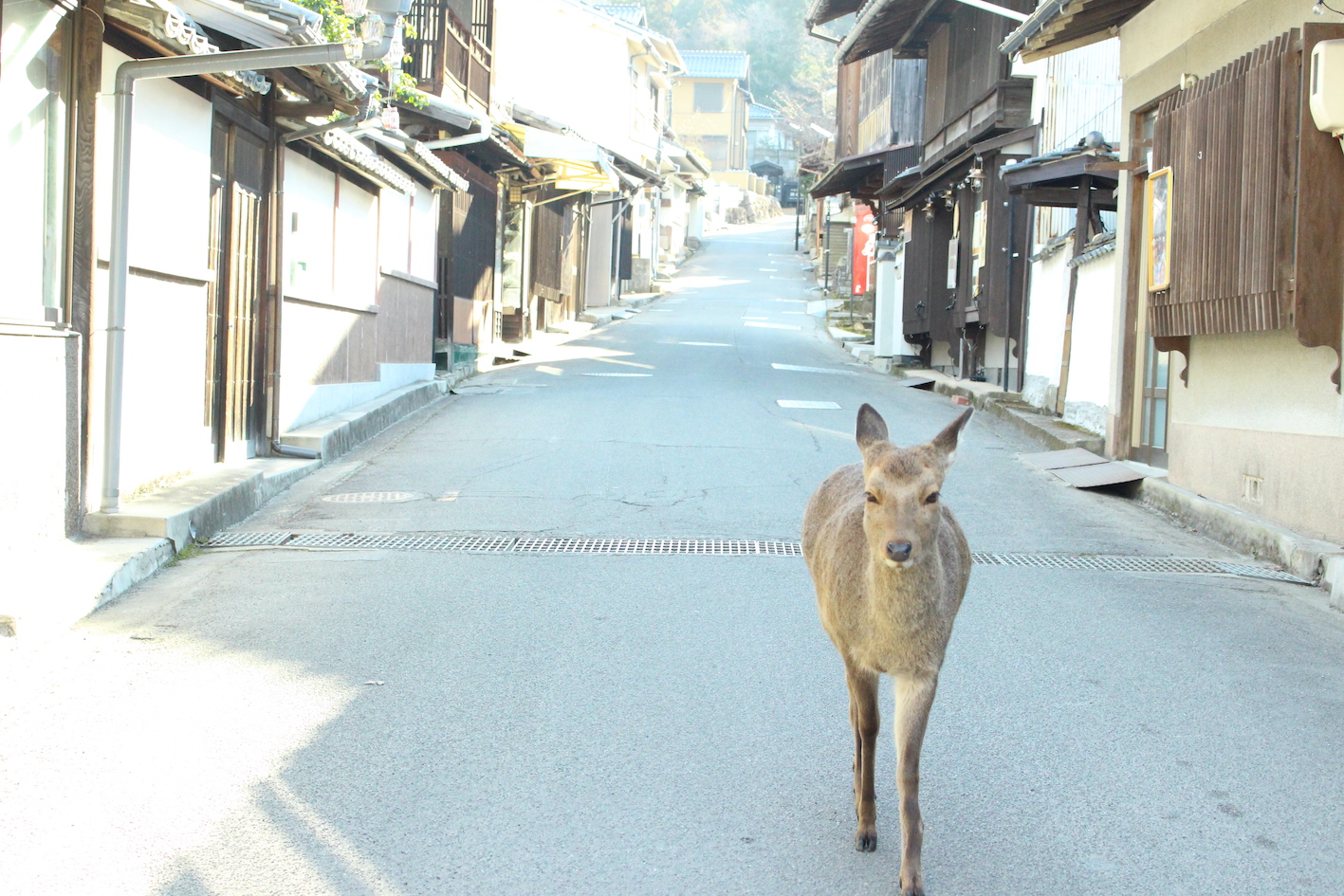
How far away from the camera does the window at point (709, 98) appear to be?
250 ft

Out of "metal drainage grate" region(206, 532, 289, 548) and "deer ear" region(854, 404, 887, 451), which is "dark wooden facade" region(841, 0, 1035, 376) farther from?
"deer ear" region(854, 404, 887, 451)

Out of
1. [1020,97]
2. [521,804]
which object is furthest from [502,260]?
[521,804]

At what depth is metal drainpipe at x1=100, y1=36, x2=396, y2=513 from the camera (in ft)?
25.8

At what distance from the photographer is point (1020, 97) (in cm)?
1970

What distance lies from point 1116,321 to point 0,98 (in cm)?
1057

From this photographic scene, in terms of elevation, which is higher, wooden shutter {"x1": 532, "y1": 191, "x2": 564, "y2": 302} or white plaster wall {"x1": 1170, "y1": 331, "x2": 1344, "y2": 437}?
wooden shutter {"x1": 532, "y1": 191, "x2": 564, "y2": 302}

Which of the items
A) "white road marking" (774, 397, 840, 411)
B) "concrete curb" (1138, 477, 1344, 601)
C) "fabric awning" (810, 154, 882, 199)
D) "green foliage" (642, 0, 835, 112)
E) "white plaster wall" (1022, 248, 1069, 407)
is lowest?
"concrete curb" (1138, 477, 1344, 601)

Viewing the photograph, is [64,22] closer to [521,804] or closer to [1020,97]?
[521,804]

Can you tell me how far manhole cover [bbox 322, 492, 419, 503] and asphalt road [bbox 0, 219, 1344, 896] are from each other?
0.68 m

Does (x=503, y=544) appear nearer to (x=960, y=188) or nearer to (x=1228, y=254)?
(x=1228, y=254)

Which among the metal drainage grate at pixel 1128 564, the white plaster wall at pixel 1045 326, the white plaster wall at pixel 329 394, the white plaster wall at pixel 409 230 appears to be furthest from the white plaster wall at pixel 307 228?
the white plaster wall at pixel 1045 326


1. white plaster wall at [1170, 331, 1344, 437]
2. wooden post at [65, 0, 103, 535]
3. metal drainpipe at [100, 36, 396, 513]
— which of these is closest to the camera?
wooden post at [65, 0, 103, 535]

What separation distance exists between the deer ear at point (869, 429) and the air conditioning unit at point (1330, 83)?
221 inches

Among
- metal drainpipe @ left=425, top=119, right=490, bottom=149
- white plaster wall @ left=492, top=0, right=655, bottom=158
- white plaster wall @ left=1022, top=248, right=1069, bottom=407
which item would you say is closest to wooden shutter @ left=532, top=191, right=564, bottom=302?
white plaster wall @ left=492, top=0, right=655, bottom=158
